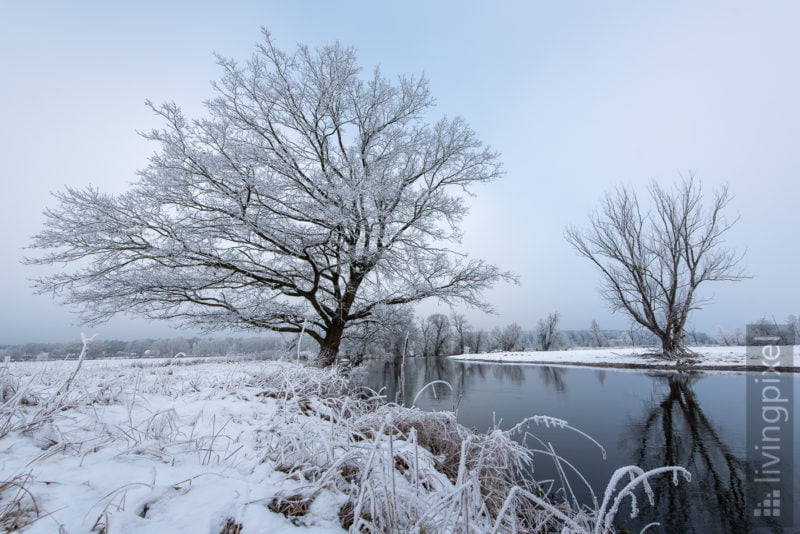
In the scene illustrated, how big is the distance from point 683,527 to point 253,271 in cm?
763

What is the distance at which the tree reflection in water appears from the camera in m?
2.70

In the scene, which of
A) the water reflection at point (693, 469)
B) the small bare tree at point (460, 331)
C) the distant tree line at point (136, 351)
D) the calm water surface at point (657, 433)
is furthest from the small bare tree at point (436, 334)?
the water reflection at point (693, 469)

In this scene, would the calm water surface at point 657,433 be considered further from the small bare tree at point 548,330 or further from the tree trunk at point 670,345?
the small bare tree at point 548,330

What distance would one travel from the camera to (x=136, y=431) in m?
1.86

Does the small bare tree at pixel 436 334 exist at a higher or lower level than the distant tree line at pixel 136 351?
lower

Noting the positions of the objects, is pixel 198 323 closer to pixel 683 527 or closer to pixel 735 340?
pixel 683 527

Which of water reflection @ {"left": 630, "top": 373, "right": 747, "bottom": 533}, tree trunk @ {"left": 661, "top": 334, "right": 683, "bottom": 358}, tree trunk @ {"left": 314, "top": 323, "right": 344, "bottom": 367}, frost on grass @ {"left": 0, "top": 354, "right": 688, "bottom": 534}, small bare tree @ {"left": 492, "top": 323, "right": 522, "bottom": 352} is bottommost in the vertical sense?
small bare tree @ {"left": 492, "top": 323, "right": 522, "bottom": 352}

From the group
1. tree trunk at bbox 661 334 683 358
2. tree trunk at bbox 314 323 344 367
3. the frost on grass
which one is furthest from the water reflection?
tree trunk at bbox 661 334 683 358

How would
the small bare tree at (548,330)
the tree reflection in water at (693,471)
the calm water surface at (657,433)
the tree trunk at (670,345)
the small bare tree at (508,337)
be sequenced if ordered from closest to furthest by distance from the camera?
the tree reflection in water at (693,471) < the calm water surface at (657,433) < the tree trunk at (670,345) < the small bare tree at (548,330) < the small bare tree at (508,337)

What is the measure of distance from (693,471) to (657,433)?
4.90 feet

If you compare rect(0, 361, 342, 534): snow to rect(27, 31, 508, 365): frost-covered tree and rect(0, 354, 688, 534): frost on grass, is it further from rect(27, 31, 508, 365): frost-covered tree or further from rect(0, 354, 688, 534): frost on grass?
rect(27, 31, 508, 365): frost-covered tree

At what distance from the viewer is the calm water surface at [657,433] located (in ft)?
9.43

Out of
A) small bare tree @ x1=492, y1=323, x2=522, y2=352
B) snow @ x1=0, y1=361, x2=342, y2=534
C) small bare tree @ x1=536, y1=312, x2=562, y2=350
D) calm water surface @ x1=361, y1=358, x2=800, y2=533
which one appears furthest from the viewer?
small bare tree @ x1=492, y1=323, x2=522, y2=352

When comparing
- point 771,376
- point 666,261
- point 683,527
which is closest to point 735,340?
point 666,261
